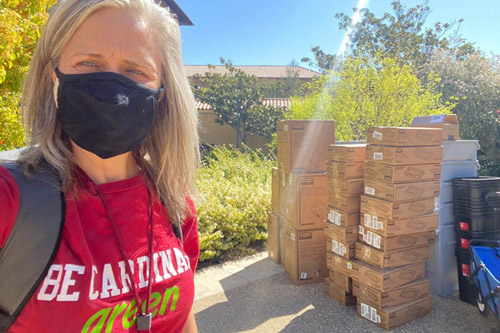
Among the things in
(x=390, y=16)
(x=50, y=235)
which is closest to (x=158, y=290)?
(x=50, y=235)

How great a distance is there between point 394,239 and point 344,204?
0.56 meters

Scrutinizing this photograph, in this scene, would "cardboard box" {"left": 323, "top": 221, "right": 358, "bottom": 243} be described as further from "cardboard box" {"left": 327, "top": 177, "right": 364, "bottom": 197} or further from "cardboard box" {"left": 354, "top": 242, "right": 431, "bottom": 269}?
"cardboard box" {"left": 327, "top": 177, "right": 364, "bottom": 197}

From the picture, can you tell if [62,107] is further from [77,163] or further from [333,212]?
[333,212]

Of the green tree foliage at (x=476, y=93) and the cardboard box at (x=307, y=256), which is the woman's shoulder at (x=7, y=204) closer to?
the cardboard box at (x=307, y=256)

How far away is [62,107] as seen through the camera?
3.55 feet

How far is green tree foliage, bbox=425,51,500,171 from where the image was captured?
14055 millimetres

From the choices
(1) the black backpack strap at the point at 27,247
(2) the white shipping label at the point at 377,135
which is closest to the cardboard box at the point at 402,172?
(2) the white shipping label at the point at 377,135

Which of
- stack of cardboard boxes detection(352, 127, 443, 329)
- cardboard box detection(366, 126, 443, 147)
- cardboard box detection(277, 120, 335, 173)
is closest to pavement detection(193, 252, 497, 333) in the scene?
stack of cardboard boxes detection(352, 127, 443, 329)

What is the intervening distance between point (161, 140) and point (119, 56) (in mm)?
378

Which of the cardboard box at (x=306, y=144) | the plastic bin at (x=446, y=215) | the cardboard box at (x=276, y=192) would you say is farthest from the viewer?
the cardboard box at (x=276, y=192)

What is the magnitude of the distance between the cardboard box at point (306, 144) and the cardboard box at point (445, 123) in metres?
1.08

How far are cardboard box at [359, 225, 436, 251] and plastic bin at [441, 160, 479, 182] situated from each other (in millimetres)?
676

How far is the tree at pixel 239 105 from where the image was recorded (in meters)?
19.0

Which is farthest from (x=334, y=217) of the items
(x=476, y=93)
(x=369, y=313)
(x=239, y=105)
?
(x=239, y=105)
